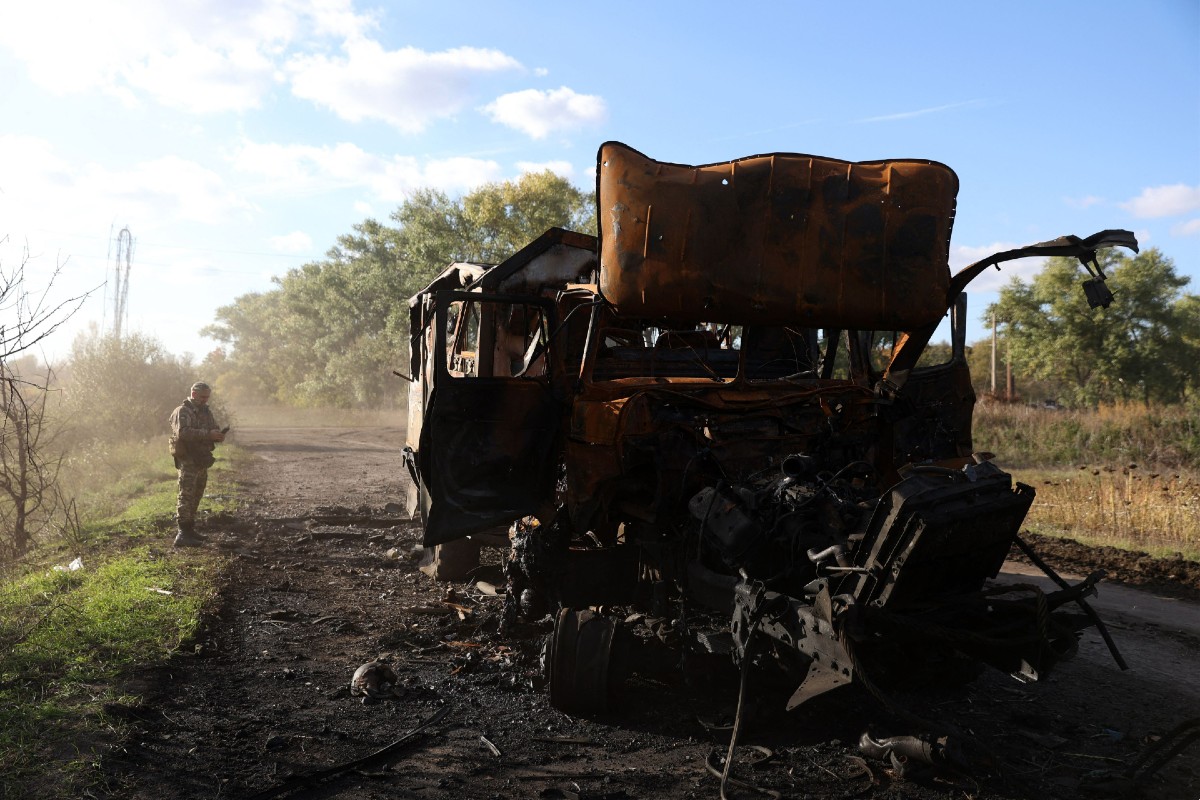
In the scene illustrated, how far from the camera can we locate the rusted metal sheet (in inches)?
202

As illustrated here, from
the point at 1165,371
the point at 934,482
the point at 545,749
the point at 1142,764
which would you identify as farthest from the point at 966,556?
the point at 1165,371

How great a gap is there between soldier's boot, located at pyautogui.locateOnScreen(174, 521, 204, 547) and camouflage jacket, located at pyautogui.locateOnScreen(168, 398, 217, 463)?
30.3 inches

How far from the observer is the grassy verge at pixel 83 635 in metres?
4.19

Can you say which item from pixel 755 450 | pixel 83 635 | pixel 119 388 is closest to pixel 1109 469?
pixel 755 450

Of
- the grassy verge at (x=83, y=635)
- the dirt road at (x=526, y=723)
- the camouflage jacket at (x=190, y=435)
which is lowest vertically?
the dirt road at (x=526, y=723)

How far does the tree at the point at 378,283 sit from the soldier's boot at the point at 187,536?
757 centimetres

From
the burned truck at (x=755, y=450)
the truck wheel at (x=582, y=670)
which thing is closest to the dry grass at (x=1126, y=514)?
the burned truck at (x=755, y=450)

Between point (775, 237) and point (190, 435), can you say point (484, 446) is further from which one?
point (190, 435)

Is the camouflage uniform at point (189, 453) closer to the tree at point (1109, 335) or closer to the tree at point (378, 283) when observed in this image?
the tree at point (378, 283)

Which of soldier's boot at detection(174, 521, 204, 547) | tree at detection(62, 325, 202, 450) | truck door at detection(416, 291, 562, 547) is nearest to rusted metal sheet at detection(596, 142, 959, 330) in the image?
truck door at detection(416, 291, 562, 547)

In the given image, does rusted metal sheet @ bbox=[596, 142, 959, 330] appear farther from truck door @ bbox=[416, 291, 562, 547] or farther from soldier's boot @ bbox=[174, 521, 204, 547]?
soldier's boot @ bbox=[174, 521, 204, 547]

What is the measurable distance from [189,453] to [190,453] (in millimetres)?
11

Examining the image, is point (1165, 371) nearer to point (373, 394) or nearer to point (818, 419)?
point (818, 419)

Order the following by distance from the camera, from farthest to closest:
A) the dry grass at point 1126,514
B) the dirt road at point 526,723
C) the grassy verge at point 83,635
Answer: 1. the dry grass at point 1126,514
2. the grassy verge at point 83,635
3. the dirt road at point 526,723
